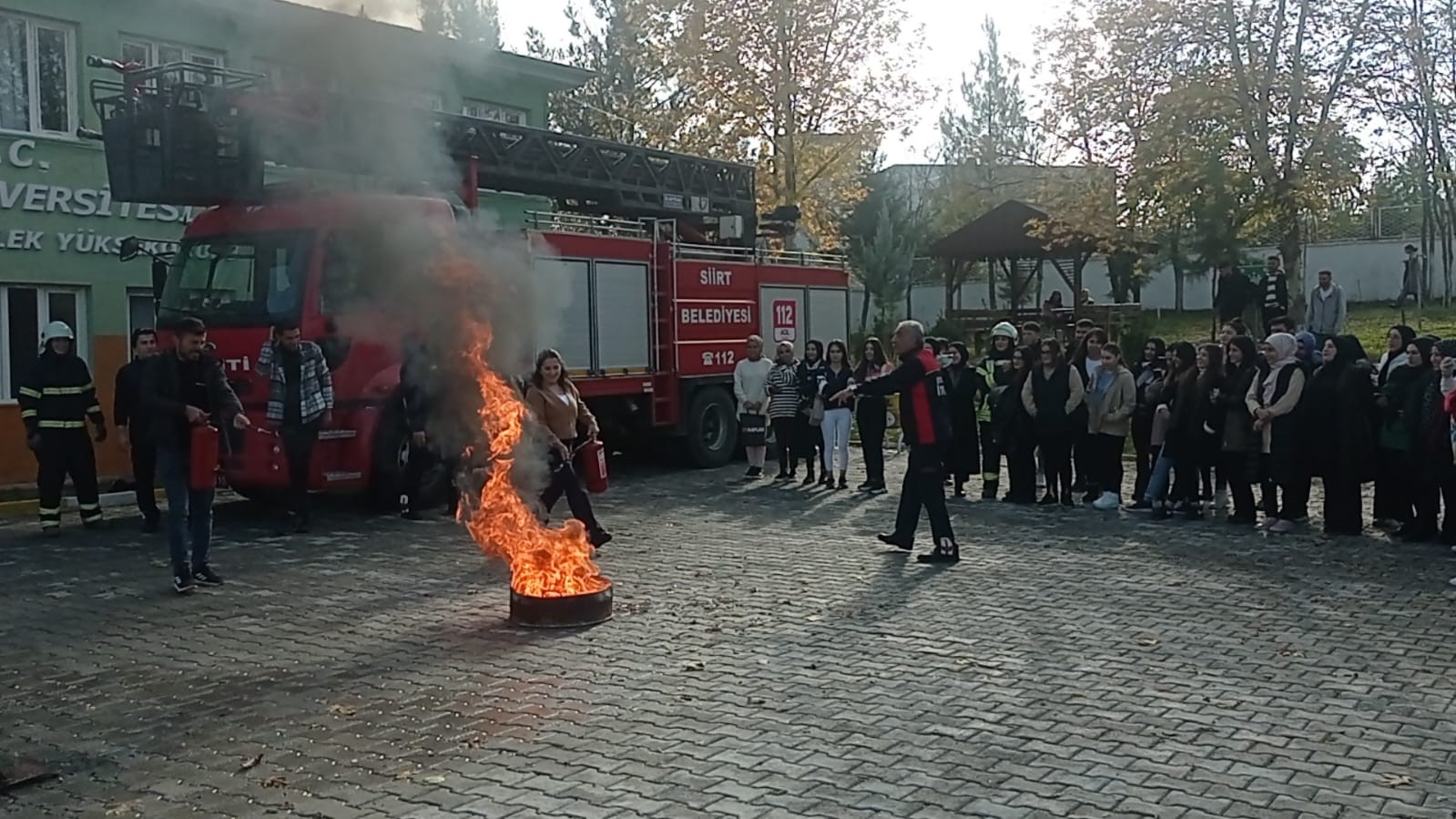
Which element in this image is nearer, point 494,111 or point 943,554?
point 943,554

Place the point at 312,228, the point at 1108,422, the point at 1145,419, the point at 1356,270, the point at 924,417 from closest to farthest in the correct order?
1. the point at 924,417
2. the point at 312,228
3. the point at 1108,422
4. the point at 1145,419
5. the point at 1356,270

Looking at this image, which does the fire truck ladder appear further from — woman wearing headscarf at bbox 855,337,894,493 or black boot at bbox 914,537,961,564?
black boot at bbox 914,537,961,564

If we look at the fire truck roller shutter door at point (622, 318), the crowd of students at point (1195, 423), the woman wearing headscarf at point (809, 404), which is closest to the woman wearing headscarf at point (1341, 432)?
the crowd of students at point (1195, 423)

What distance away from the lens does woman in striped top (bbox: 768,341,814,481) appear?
1572 centimetres

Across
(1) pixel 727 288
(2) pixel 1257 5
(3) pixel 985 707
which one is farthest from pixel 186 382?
(2) pixel 1257 5

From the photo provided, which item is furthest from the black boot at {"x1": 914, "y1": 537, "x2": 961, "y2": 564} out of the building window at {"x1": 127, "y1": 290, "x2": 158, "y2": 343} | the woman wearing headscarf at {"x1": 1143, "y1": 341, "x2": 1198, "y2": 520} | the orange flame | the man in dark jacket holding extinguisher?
the building window at {"x1": 127, "y1": 290, "x2": 158, "y2": 343}

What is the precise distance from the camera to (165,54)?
53.9ft

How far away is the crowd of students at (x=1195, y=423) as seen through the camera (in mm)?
11008

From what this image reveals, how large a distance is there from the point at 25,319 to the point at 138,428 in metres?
5.55

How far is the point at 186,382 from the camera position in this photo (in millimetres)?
9016

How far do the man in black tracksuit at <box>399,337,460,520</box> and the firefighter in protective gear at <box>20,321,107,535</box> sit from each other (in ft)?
8.51

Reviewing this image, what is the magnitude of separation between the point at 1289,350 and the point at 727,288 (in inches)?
312

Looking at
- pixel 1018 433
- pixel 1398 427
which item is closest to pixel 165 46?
pixel 1018 433

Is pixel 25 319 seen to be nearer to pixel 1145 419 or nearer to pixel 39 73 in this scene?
pixel 39 73
